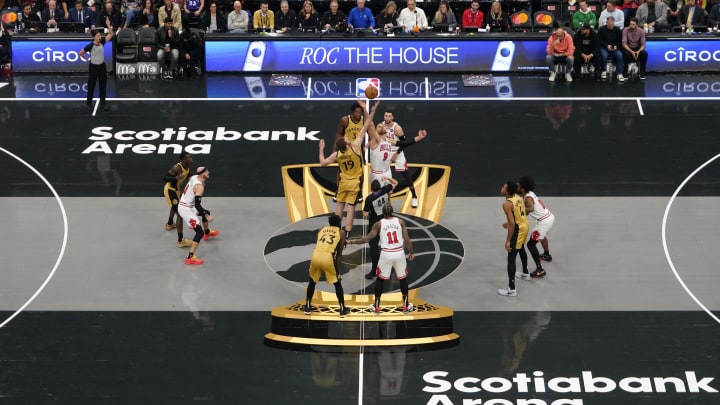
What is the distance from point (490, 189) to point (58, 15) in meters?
13.9

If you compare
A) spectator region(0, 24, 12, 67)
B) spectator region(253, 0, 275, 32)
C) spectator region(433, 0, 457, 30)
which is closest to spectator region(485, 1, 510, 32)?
spectator region(433, 0, 457, 30)

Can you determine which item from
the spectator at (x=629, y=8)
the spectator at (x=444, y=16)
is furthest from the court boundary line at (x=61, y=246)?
the spectator at (x=629, y=8)

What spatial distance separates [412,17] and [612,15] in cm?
494

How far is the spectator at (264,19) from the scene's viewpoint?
31.3m

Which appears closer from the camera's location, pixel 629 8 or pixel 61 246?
pixel 61 246

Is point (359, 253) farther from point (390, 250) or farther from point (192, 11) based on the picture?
point (192, 11)

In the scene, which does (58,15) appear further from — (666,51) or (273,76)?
(666,51)

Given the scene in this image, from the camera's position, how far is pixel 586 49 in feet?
99.1

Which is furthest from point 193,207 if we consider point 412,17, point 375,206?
point 412,17

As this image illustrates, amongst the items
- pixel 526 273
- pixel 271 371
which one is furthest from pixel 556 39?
pixel 271 371

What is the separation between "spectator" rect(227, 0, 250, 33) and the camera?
31.3 meters

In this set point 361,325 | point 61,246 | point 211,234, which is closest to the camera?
point 361,325

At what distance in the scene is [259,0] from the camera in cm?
3341

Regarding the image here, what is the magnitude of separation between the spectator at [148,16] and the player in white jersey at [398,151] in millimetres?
11472
